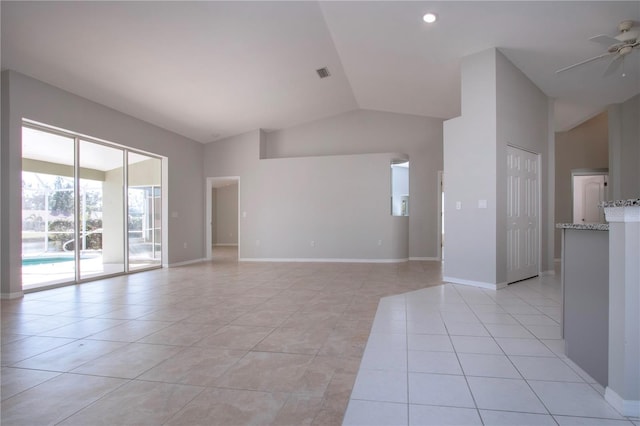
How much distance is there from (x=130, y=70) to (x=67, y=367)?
4190 mm

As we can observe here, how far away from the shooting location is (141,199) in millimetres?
6797

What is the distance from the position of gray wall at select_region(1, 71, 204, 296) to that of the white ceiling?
225 mm

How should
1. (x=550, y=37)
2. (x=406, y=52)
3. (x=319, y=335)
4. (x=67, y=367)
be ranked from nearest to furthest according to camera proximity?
(x=67, y=367), (x=319, y=335), (x=550, y=37), (x=406, y=52)

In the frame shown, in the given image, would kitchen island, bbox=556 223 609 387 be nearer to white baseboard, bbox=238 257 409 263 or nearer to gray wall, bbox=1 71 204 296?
white baseboard, bbox=238 257 409 263

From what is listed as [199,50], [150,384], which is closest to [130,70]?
[199,50]

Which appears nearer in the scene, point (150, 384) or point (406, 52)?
point (150, 384)

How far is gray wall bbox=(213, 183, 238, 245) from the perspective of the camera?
43.7 ft

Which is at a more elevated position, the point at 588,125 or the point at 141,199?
the point at 588,125

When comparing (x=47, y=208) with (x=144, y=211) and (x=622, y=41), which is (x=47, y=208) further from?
(x=622, y=41)

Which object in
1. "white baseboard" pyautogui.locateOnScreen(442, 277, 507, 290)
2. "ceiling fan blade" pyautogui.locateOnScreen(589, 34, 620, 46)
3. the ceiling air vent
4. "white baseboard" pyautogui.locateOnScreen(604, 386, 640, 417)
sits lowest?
"white baseboard" pyautogui.locateOnScreen(442, 277, 507, 290)

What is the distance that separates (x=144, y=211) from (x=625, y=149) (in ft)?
31.2

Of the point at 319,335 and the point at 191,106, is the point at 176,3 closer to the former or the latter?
the point at 191,106

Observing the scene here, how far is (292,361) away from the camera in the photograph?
229cm

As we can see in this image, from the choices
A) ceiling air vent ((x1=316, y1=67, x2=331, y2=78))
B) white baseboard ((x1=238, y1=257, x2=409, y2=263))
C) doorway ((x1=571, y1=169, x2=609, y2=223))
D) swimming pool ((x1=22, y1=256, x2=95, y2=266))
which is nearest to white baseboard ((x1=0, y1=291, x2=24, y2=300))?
swimming pool ((x1=22, y1=256, x2=95, y2=266))
